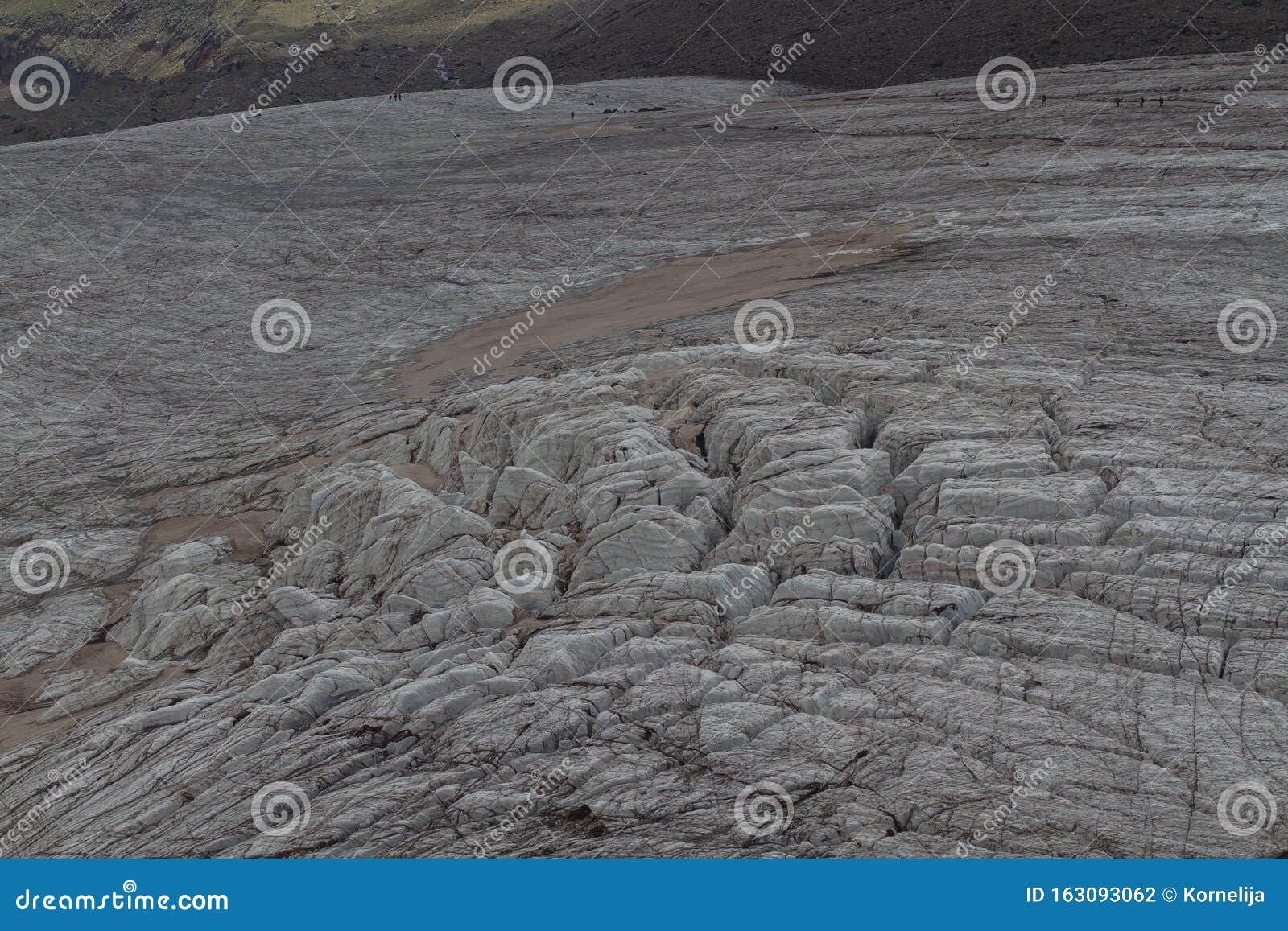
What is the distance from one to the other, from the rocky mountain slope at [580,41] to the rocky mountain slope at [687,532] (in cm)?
3222

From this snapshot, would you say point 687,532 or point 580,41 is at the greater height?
point 580,41

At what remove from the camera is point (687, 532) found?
59.9 ft

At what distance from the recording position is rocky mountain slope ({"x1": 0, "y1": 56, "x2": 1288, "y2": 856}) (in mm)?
12766

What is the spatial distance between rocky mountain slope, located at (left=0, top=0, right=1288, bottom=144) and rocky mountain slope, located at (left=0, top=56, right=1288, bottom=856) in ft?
106

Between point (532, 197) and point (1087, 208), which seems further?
Answer: point (532, 197)

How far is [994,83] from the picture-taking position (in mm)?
57594

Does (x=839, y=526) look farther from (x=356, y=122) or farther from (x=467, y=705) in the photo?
(x=356, y=122)

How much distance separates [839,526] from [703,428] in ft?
16.3

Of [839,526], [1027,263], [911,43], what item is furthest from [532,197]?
[911,43]

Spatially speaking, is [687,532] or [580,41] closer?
[687,532]

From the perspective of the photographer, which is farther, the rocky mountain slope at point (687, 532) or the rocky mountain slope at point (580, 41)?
the rocky mountain slope at point (580, 41)

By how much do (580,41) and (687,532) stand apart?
286ft

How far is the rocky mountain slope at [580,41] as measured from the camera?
6881 cm

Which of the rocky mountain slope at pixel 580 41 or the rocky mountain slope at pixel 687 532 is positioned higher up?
the rocky mountain slope at pixel 580 41
